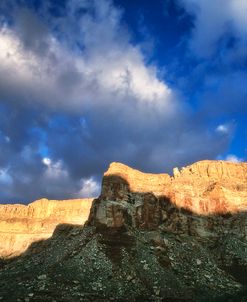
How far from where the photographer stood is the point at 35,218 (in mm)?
138250

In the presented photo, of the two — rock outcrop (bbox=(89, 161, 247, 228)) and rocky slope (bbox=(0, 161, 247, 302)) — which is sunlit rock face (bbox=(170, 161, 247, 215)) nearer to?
rock outcrop (bbox=(89, 161, 247, 228))

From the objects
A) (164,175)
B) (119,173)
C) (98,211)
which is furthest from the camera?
(164,175)

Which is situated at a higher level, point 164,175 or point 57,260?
point 164,175

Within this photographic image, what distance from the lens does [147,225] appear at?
301ft

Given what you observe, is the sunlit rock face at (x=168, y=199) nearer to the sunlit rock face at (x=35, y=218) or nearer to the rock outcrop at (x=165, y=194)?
the rock outcrop at (x=165, y=194)

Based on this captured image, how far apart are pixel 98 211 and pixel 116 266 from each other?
618 inches

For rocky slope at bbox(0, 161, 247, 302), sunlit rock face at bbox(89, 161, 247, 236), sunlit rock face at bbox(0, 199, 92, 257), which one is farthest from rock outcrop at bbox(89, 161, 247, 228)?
sunlit rock face at bbox(0, 199, 92, 257)

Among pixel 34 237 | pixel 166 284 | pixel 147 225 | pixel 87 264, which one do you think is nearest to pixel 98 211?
pixel 147 225

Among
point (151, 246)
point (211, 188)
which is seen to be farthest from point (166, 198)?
point (151, 246)

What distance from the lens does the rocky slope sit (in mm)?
69500

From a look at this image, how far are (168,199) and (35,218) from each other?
52009 mm

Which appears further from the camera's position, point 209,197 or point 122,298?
point 209,197

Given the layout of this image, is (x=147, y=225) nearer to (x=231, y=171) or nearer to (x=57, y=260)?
(x=57, y=260)

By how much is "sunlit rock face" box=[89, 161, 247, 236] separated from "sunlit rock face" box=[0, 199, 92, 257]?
3024 centimetres
